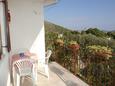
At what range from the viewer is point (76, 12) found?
2331 centimetres

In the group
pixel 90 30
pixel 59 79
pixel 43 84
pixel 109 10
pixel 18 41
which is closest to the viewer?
pixel 43 84

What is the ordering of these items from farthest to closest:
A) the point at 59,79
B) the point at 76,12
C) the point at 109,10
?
the point at 109,10
the point at 76,12
the point at 59,79

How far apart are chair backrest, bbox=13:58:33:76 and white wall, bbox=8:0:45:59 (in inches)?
64.1

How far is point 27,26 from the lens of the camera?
7652 millimetres

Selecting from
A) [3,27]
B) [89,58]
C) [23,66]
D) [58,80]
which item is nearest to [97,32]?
[89,58]

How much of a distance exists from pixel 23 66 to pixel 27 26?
A: 233cm

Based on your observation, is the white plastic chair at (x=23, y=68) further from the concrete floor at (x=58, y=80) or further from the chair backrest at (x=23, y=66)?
the concrete floor at (x=58, y=80)

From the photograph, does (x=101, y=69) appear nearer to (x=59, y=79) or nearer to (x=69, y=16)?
(x=59, y=79)

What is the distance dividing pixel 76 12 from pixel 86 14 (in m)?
1.47

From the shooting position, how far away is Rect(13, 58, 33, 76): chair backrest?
5.69 metres

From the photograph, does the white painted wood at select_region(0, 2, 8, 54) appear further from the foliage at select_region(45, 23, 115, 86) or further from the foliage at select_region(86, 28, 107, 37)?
the foliage at select_region(86, 28, 107, 37)

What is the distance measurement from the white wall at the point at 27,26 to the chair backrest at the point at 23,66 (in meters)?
1.63

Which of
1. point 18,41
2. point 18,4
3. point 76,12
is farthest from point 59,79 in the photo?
point 76,12

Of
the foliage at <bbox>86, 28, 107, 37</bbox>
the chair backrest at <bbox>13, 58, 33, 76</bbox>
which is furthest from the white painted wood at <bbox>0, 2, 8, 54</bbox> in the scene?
the foliage at <bbox>86, 28, 107, 37</bbox>
